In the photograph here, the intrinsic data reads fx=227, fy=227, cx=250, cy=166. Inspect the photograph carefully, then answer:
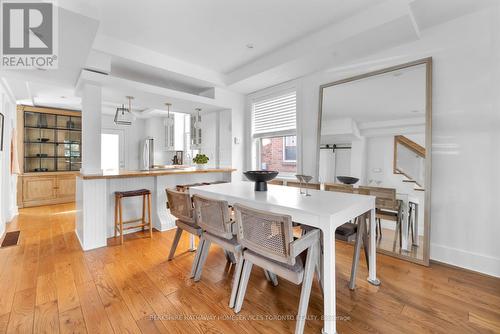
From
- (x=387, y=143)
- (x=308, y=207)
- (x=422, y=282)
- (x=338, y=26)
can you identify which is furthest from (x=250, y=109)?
(x=422, y=282)

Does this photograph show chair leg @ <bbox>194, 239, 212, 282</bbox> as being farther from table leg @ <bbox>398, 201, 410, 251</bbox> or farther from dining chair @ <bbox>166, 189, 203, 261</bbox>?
table leg @ <bbox>398, 201, 410, 251</bbox>

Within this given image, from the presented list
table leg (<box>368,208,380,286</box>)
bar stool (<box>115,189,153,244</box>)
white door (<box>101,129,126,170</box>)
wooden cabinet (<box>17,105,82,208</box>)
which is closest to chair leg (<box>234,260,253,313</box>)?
table leg (<box>368,208,380,286</box>)

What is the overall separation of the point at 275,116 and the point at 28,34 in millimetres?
3405

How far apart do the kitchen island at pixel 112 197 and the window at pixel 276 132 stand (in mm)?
839

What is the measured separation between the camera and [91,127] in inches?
122

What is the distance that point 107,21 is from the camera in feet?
8.60

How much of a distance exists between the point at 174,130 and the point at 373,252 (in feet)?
20.2

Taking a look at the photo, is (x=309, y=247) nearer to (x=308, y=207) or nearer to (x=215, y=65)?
(x=308, y=207)

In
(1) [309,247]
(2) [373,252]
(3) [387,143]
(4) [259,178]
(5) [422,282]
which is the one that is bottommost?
(5) [422,282]

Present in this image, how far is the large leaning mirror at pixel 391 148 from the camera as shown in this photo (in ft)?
8.54

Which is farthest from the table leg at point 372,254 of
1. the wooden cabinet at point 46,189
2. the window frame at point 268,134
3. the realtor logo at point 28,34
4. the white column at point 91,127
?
the wooden cabinet at point 46,189

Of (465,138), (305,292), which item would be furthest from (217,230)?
(465,138)

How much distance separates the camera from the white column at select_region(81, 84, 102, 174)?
3.07m

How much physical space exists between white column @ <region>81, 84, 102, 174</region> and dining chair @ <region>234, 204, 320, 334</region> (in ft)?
8.40
